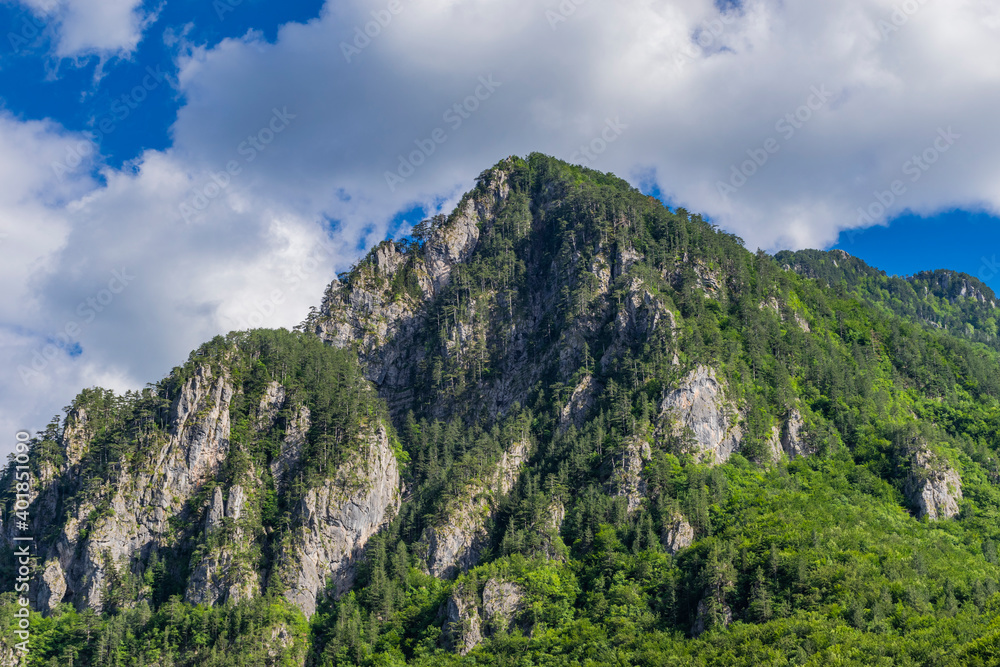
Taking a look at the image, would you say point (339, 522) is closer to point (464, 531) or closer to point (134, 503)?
point (464, 531)

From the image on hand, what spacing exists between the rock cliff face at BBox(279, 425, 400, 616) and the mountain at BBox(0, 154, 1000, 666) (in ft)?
1.89

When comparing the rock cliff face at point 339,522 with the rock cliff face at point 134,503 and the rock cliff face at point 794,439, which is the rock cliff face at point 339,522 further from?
the rock cliff face at point 794,439

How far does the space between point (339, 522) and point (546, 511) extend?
44912 millimetres

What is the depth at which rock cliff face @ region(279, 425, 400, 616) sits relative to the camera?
509 feet

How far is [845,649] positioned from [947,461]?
2864 inches

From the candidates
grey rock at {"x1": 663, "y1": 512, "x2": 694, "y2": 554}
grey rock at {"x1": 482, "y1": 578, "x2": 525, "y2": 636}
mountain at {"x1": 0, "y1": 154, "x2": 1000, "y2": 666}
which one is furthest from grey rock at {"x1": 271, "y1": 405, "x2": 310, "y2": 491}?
grey rock at {"x1": 663, "y1": 512, "x2": 694, "y2": 554}

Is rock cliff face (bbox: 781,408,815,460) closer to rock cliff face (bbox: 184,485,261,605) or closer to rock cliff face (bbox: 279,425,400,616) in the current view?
rock cliff face (bbox: 279,425,400,616)

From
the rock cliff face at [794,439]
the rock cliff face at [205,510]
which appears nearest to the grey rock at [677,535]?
the rock cliff face at [794,439]

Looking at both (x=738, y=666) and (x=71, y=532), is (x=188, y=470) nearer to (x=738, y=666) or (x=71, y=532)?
(x=71, y=532)

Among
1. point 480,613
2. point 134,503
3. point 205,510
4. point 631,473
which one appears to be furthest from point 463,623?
point 134,503

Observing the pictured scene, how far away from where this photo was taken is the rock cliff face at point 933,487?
152250 mm

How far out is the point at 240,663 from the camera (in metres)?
136

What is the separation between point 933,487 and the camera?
154 meters

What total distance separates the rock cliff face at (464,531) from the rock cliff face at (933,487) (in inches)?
3231
